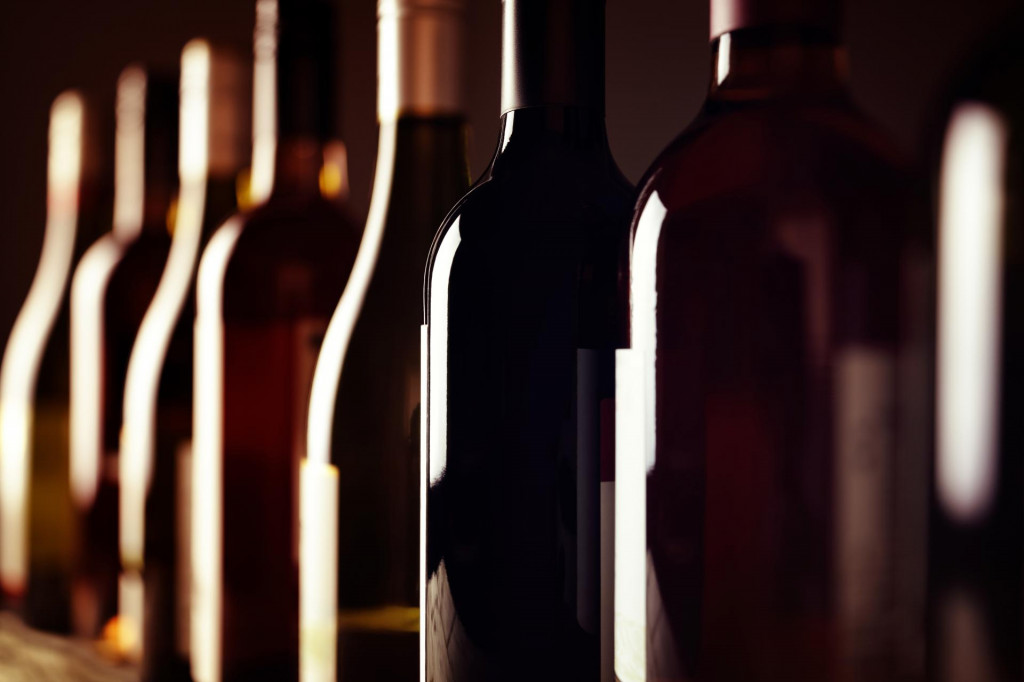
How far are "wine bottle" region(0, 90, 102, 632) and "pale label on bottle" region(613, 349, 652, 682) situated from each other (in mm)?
654

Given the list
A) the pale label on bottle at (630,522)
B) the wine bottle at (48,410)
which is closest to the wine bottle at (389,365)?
the pale label on bottle at (630,522)

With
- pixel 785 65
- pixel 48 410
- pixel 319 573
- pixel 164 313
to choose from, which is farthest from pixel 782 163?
pixel 48 410

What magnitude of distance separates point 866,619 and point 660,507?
63 mm

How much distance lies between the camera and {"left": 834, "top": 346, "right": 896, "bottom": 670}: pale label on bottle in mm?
258

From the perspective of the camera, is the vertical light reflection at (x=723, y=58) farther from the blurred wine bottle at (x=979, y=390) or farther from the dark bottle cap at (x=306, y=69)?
the dark bottle cap at (x=306, y=69)

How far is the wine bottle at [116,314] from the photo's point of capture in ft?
2.30

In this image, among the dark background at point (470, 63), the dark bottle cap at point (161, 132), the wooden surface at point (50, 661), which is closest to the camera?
the dark background at point (470, 63)

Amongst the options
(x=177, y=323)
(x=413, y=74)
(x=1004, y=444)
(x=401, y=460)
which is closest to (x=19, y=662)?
(x=177, y=323)

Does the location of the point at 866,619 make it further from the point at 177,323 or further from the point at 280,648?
the point at 177,323

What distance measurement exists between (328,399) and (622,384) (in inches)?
7.2

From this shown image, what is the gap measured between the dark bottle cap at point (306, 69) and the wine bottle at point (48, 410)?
42cm

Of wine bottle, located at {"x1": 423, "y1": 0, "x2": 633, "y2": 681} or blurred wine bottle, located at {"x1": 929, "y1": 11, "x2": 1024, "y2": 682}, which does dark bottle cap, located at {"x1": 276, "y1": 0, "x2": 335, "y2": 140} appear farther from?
blurred wine bottle, located at {"x1": 929, "y1": 11, "x2": 1024, "y2": 682}

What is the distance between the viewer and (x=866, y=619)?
26 cm

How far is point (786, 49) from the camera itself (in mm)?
289
